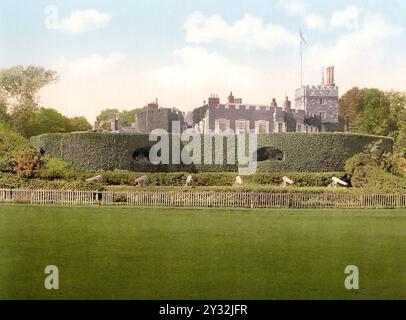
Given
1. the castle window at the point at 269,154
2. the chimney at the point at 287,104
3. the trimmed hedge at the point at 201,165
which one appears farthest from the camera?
the castle window at the point at 269,154

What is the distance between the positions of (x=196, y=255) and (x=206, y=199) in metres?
9.40

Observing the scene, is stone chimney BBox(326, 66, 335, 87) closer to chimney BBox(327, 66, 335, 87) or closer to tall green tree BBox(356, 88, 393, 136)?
chimney BBox(327, 66, 335, 87)

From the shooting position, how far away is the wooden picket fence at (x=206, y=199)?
76.5 ft

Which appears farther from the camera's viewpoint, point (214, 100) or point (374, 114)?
point (374, 114)

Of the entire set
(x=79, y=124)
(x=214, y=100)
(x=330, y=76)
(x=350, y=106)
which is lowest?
(x=79, y=124)

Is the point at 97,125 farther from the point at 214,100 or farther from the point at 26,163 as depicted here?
the point at 214,100

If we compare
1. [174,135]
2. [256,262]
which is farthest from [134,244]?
[174,135]

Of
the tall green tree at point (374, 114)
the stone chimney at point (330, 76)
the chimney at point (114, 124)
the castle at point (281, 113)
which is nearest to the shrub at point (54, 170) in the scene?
the chimney at point (114, 124)

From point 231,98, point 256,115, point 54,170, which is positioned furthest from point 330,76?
point 54,170

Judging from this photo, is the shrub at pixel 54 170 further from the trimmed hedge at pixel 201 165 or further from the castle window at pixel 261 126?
the castle window at pixel 261 126

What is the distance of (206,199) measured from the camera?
2388cm

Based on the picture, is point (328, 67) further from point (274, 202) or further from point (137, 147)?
point (137, 147)

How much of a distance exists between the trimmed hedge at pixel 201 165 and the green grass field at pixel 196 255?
380cm
